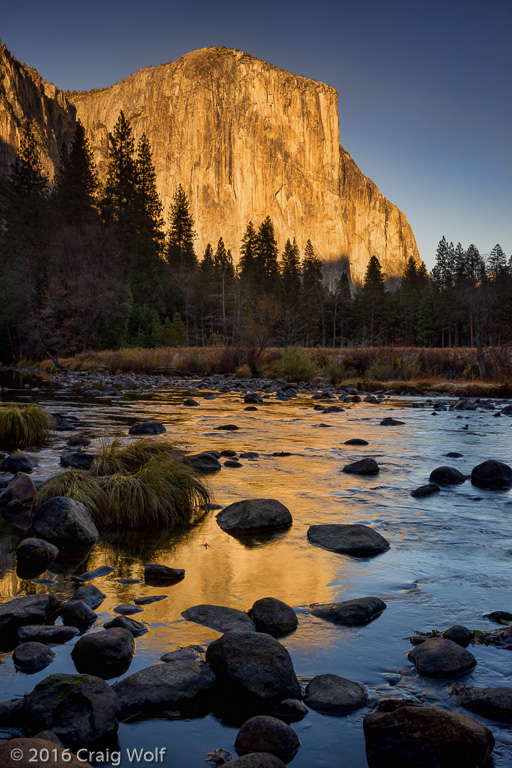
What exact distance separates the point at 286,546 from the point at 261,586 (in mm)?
966

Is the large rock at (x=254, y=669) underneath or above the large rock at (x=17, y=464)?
underneath

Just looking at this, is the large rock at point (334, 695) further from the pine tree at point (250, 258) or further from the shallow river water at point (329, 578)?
the pine tree at point (250, 258)

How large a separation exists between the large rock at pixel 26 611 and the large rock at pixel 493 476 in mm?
6069

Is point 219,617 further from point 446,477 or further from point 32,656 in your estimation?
point 446,477

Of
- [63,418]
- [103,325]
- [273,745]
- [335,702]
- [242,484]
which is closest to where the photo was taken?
[273,745]

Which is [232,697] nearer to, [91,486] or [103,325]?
[91,486]

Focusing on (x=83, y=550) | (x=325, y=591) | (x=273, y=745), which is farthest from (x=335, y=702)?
(x=83, y=550)

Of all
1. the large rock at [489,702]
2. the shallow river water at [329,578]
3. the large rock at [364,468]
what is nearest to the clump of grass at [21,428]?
the shallow river water at [329,578]

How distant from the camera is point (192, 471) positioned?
22.6ft

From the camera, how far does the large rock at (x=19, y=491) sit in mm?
6566

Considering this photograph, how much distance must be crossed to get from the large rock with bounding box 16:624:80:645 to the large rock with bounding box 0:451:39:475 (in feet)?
16.1

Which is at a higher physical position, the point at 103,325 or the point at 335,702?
the point at 103,325

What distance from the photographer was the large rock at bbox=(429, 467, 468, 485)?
26.7 ft

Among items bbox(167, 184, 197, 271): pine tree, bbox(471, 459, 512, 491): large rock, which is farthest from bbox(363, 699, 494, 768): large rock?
bbox(167, 184, 197, 271): pine tree
